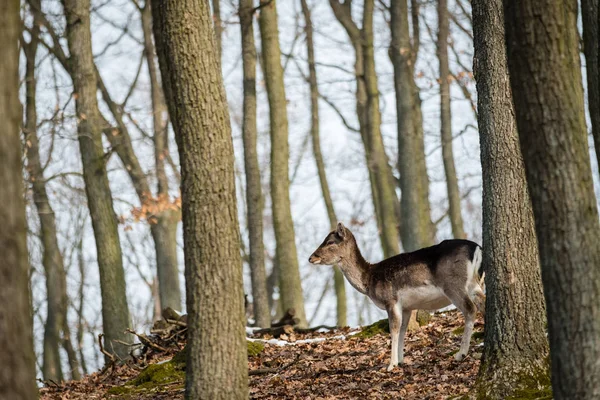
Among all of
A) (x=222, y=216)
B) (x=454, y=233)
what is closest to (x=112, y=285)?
(x=222, y=216)

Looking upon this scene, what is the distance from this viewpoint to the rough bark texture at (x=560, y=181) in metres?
6.02

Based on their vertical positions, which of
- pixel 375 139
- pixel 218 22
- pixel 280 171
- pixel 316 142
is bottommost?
pixel 280 171

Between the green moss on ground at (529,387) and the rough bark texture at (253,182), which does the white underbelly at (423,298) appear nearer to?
the green moss on ground at (529,387)

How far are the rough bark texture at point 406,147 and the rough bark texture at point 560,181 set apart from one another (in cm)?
1461

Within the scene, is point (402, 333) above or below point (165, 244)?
below

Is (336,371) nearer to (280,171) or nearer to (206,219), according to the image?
(206,219)

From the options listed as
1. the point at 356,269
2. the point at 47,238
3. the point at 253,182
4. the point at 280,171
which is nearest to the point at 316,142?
the point at 47,238

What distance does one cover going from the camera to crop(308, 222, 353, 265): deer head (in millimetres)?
13109

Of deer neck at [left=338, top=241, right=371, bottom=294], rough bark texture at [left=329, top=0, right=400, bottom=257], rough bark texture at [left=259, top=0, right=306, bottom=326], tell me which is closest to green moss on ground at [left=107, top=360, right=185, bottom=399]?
deer neck at [left=338, top=241, right=371, bottom=294]

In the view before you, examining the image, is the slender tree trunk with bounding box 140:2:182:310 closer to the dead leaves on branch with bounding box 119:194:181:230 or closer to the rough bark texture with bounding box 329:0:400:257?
the dead leaves on branch with bounding box 119:194:181:230

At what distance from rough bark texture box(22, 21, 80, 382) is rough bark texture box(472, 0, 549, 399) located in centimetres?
1704

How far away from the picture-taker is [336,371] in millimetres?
11359

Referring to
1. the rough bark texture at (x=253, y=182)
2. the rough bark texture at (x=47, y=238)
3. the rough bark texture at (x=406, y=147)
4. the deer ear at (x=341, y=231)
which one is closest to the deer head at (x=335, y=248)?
the deer ear at (x=341, y=231)

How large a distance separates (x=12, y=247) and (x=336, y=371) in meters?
6.91
